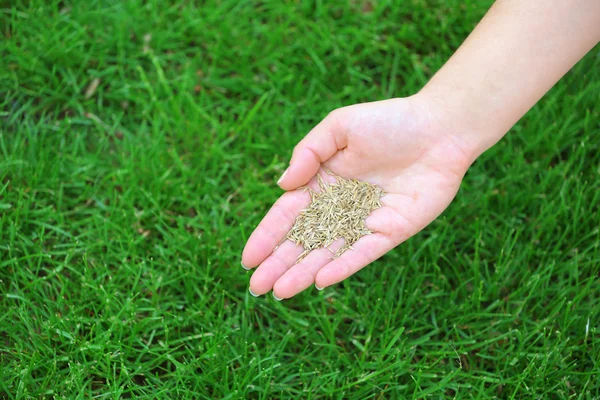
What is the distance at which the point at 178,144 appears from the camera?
2.69m

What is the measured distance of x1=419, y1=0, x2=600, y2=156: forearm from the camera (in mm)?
2057

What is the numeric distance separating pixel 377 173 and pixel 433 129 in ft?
0.89

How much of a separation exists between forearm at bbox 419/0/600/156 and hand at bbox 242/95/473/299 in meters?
0.08

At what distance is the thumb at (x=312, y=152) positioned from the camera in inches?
80.8

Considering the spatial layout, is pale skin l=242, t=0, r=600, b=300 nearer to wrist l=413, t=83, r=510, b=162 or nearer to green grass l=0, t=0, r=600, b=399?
wrist l=413, t=83, r=510, b=162

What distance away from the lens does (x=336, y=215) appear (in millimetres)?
2184

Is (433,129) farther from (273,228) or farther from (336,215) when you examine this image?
(273,228)

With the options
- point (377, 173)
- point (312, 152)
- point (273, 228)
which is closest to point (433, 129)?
point (377, 173)

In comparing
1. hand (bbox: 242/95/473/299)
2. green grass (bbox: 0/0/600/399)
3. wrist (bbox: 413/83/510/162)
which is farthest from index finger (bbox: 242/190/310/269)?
wrist (bbox: 413/83/510/162)

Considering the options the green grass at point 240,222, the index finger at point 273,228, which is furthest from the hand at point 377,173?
the green grass at point 240,222

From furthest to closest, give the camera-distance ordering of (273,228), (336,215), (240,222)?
(240,222), (336,215), (273,228)

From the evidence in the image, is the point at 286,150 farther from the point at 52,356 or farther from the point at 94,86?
the point at 52,356

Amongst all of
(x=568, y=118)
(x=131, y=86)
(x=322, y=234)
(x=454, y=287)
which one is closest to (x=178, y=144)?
(x=131, y=86)

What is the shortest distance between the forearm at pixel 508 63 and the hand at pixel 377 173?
79 mm
